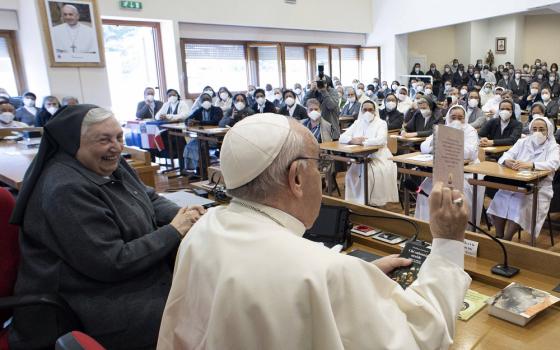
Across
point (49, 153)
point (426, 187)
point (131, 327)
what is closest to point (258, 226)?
point (131, 327)

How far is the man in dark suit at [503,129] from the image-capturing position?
17.6ft

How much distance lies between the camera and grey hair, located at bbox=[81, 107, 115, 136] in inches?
62.1

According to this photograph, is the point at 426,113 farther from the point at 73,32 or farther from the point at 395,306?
the point at 73,32

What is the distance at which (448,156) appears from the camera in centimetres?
106

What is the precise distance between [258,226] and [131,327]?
87 cm

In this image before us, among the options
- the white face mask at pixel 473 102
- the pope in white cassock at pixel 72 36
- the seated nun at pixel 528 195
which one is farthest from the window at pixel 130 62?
the seated nun at pixel 528 195

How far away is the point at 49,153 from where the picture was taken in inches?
61.7

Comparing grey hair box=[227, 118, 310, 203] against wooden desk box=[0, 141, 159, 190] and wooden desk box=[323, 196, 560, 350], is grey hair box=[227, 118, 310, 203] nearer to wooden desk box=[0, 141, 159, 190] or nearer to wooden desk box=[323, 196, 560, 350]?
wooden desk box=[323, 196, 560, 350]

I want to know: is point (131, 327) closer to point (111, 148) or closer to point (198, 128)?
point (111, 148)

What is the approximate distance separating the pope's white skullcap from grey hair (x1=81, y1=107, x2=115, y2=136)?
82 cm

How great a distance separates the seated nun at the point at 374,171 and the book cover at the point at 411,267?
347 centimetres

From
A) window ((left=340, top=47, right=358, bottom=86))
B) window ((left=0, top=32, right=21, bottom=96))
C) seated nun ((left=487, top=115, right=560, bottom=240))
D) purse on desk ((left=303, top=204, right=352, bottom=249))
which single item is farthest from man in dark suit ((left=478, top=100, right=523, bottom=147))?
window ((left=340, top=47, right=358, bottom=86))

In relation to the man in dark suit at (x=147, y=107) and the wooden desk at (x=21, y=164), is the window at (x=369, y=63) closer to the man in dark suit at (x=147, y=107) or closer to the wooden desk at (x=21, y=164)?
the man in dark suit at (x=147, y=107)

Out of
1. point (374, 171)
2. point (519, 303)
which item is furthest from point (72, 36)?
point (519, 303)
